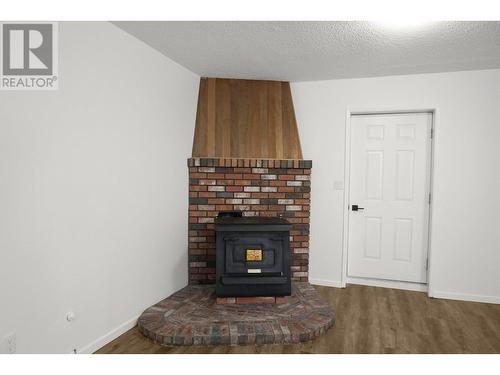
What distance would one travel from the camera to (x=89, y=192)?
235cm

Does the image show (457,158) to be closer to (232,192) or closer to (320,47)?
(320,47)

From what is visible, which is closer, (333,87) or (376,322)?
(376,322)

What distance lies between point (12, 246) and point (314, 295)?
2.54m

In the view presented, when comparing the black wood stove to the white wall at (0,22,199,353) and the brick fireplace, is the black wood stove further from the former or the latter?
the white wall at (0,22,199,353)

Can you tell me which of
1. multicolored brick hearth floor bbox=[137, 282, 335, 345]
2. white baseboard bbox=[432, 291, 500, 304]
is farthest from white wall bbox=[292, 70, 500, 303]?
multicolored brick hearth floor bbox=[137, 282, 335, 345]

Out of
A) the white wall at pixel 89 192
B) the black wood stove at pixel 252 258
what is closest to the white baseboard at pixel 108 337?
the white wall at pixel 89 192

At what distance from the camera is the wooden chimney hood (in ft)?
12.3

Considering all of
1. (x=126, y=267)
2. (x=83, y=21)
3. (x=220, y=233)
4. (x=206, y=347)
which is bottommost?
(x=206, y=347)

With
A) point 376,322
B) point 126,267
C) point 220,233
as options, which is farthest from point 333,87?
point 126,267

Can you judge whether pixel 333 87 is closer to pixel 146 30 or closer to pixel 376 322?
pixel 146 30

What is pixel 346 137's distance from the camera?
3.83 metres

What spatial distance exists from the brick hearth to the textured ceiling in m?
0.95

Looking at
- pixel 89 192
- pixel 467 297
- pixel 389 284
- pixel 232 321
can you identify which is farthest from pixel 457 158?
pixel 89 192

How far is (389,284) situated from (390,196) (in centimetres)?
97
